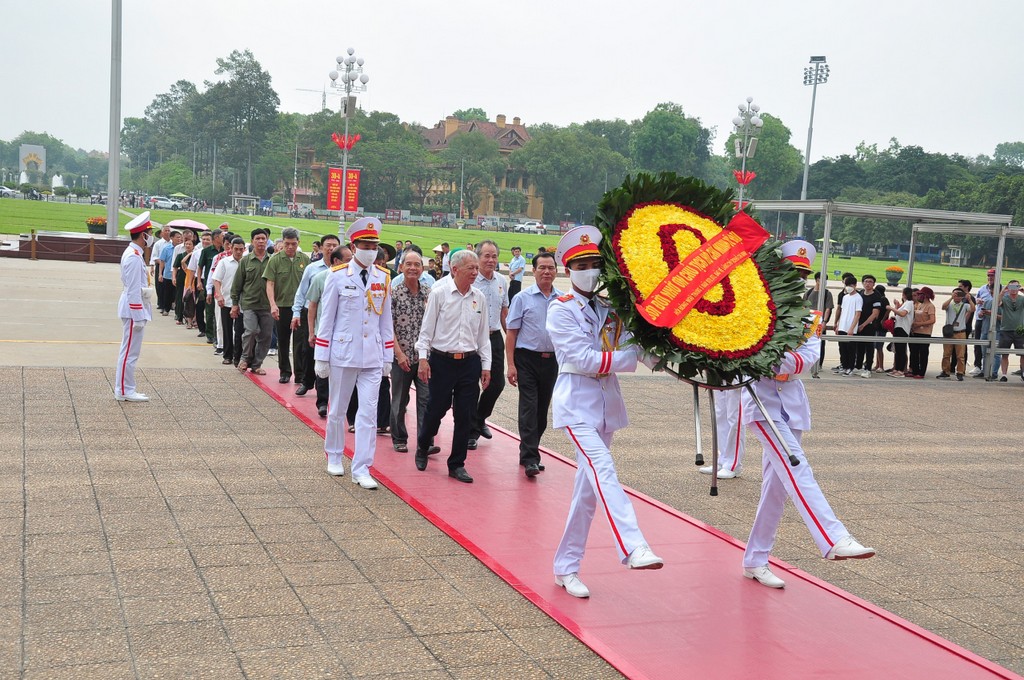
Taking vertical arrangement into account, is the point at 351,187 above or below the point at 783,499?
above

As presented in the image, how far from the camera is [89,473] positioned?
24.4 ft

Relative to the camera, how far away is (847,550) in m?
5.16

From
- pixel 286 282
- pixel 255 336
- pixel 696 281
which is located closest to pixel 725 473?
pixel 696 281

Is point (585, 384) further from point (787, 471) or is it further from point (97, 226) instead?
point (97, 226)

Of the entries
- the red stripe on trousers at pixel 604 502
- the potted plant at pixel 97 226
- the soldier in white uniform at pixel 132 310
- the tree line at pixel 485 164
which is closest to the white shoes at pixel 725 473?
the red stripe on trousers at pixel 604 502

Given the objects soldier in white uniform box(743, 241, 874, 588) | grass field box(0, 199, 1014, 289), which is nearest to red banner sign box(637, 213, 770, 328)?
soldier in white uniform box(743, 241, 874, 588)

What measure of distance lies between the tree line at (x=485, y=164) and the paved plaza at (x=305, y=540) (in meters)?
71.4

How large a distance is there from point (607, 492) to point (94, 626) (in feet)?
8.74

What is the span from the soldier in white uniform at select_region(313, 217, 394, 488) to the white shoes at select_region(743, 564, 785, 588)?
309cm

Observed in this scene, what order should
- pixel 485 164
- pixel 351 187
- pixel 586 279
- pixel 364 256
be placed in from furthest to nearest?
1. pixel 485 164
2. pixel 351 187
3. pixel 364 256
4. pixel 586 279

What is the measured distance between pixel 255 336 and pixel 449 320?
230 inches

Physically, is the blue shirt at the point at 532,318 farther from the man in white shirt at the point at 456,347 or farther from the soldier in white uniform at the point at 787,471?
the soldier in white uniform at the point at 787,471

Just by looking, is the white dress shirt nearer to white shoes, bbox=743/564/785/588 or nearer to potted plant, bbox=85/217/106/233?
white shoes, bbox=743/564/785/588

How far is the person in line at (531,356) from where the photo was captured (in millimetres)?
8320
